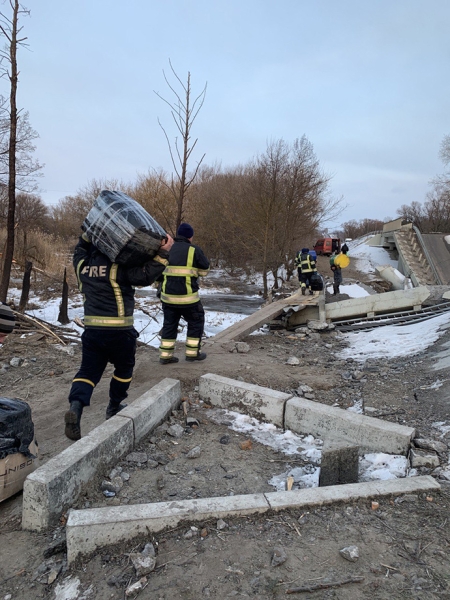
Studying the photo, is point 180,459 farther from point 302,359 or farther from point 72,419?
point 302,359

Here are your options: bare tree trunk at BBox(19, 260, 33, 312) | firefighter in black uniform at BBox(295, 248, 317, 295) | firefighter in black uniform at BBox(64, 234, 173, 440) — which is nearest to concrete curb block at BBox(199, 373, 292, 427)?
firefighter in black uniform at BBox(64, 234, 173, 440)

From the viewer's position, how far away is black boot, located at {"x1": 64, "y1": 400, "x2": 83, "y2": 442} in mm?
3094

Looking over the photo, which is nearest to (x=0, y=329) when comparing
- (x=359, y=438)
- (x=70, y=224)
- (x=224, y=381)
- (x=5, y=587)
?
(x=5, y=587)

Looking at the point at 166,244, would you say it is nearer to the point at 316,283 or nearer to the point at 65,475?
the point at 65,475

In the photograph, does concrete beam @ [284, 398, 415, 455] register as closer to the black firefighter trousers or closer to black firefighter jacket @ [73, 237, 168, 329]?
the black firefighter trousers

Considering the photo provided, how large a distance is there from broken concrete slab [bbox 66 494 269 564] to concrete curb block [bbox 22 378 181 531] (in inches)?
10.9

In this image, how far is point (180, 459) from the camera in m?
3.11

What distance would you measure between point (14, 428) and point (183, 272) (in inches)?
112

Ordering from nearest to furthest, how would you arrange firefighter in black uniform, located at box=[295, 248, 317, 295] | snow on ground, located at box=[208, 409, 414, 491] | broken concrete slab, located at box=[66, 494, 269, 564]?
broken concrete slab, located at box=[66, 494, 269, 564], snow on ground, located at box=[208, 409, 414, 491], firefighter in black uniform, located at box=[295, 248, 317, 295]

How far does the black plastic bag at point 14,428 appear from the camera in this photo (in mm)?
2496

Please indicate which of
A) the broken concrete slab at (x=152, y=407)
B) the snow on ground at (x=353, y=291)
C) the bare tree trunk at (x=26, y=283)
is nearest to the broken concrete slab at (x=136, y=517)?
the broken concrete slab at (x=152, y=407)

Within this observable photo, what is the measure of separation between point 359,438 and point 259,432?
2.95ft

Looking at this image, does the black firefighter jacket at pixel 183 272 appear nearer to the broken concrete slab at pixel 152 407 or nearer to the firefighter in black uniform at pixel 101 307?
the broken concrete slab at pixel 152 407

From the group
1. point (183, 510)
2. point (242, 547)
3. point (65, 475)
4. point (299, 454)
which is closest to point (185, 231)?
point (299, 454)
